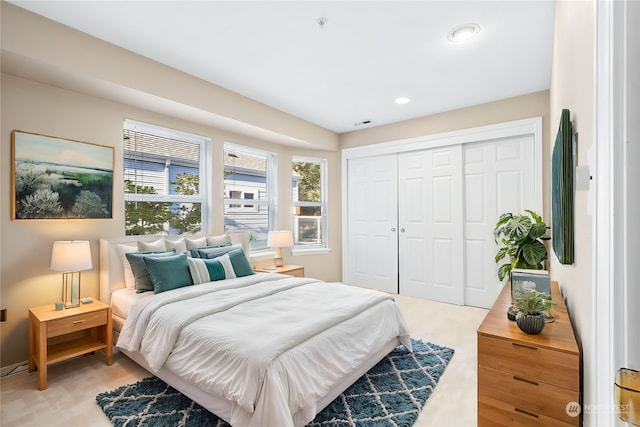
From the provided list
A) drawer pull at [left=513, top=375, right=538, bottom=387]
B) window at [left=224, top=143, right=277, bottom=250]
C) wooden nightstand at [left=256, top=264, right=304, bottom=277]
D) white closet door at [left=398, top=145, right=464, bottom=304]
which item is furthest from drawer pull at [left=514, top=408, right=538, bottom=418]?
window at [left=224, top=143, right=277, bottom=250]

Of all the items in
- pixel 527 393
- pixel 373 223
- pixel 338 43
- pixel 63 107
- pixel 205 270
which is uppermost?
pixel 338 43

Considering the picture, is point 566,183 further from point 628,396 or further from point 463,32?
point 463,32

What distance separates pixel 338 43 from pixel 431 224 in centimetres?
282

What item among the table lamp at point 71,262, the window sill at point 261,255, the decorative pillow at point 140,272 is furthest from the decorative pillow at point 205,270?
the window sill at point 261,255

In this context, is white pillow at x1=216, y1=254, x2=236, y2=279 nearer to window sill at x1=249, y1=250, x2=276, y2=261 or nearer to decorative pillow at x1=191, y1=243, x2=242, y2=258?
decorative pillow at x1=191, y1=243, x2=242, y2=258

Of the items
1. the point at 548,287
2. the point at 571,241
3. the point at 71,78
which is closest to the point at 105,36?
the point at 71,78

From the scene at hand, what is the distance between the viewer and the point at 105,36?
8.32 ft

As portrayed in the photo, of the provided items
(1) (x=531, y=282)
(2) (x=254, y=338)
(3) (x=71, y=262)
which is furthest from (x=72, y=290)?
(1) (x=531, y=282)

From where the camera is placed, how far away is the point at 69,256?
2482 millimetres

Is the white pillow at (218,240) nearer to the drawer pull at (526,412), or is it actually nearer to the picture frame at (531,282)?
the picture frame at (531,282)

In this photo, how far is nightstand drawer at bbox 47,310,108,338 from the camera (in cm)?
231

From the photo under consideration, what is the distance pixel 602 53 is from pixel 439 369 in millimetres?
2428

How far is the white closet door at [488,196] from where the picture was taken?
3.79 metres

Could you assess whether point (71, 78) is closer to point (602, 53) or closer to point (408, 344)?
point (602, 53)
